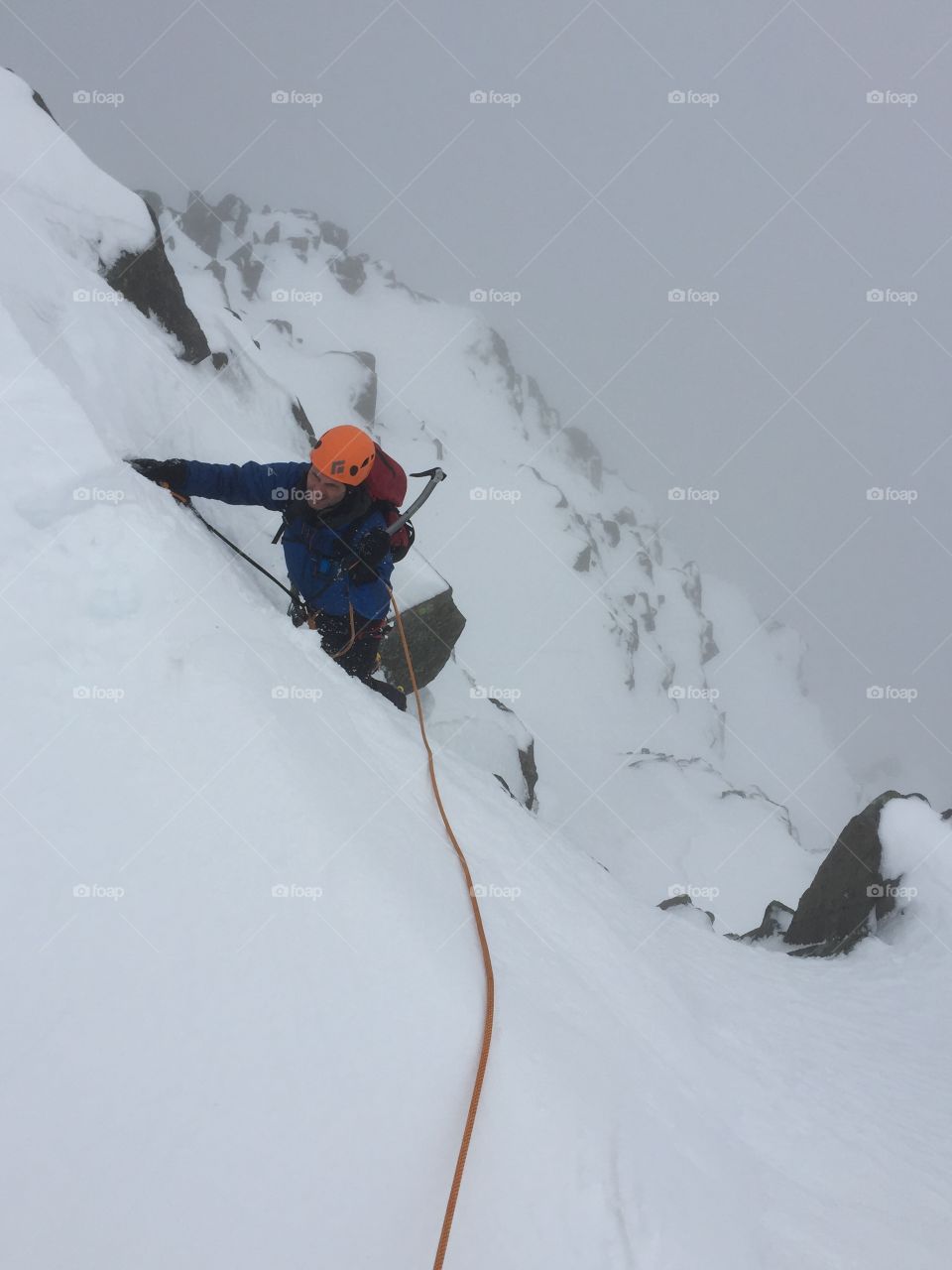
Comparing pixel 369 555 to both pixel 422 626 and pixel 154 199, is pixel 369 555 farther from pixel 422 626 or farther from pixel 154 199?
pixel 154 199

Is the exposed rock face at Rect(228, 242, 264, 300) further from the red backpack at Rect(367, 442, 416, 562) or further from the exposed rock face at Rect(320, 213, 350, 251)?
the red backpack at Rect(367, 442, 416, 562)

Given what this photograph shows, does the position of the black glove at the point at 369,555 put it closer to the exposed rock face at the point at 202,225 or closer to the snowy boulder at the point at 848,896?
the snowy boulder at the point at 848,896

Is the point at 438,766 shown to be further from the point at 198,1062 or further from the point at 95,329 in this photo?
the point at 95,329

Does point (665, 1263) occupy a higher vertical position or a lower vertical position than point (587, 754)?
higher

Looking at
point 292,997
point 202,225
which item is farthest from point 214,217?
point 292,997

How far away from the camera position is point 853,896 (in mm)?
8414

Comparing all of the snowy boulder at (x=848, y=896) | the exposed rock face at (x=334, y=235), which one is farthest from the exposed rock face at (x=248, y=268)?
the snowy boulder at (x=848, y=896)

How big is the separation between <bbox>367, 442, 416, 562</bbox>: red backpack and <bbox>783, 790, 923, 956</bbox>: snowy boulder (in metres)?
7.07

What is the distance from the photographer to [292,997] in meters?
2.37

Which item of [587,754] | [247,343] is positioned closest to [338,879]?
[247,343]

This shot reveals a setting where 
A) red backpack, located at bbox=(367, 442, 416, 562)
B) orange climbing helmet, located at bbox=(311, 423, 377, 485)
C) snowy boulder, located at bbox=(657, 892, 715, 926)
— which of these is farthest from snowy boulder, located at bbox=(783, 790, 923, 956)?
orange climbing helmet, located at bbox=(311, 423, 377, 485)

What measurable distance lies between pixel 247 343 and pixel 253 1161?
11540mm

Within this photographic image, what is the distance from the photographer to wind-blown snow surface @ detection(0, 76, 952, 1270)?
6.54 feet

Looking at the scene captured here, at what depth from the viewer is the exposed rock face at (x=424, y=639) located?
1009 centimetres
